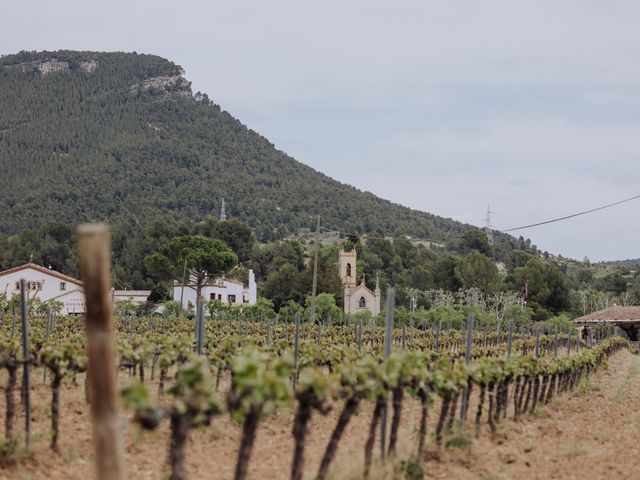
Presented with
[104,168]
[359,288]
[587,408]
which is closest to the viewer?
[587,408]

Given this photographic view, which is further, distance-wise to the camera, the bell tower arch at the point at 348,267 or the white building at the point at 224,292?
the bell tower arch at the point at 348,267

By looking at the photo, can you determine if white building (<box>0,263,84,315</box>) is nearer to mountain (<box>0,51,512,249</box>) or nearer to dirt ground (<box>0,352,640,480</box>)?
mountain (<box>0,51,512,249</box>)

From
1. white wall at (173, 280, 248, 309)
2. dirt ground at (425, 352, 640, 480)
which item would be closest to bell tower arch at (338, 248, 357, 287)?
white wall at (173, 280, 248, 309)

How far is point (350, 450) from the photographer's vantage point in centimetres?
1214

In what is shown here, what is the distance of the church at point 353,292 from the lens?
84438 mm

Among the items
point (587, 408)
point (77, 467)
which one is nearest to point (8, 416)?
point (77, 467)

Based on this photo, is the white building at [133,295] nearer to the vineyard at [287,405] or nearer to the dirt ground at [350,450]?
the vineyard at [287,405]

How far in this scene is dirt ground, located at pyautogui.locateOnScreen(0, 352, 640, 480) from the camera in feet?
33.2

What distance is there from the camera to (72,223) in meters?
103

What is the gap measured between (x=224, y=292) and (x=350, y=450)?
66.9 metres

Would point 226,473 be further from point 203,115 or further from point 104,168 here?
point 203,115

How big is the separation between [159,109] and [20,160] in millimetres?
35340

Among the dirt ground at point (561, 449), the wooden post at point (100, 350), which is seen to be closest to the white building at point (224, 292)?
the dirt ground at point (561, 449)

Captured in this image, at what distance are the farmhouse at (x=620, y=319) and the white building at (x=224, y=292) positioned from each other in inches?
1103
